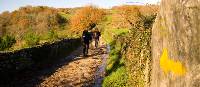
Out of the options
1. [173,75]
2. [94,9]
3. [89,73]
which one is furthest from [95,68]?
[94,9]

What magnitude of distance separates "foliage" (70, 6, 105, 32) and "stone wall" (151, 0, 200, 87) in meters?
68.2

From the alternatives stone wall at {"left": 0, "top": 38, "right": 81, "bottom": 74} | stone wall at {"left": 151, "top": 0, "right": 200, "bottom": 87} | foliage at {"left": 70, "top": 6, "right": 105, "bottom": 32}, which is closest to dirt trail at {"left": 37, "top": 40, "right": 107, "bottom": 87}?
stone wall at {"left": 0, "top": 38, "right": 81, "bottom": 74}

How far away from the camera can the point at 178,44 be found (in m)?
2.83

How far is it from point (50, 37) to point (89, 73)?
3045cm

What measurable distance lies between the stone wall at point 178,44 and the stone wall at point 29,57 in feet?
35.2

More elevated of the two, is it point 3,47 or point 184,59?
point 184,59

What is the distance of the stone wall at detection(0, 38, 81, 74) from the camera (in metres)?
13.5

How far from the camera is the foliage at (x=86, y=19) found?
7525 centimetres

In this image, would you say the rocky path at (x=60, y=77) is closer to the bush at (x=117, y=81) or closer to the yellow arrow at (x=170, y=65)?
the bush at (x=117, y=81)

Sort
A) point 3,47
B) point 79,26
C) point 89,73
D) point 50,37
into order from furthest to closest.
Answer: point 79,26 < point 50,37 < point 3,47 < point 89,73

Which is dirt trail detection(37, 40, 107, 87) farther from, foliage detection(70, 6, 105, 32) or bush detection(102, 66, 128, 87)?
foliage detection(70, 6, 105, 32)

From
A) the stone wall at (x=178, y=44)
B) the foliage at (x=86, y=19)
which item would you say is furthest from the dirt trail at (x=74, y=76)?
the foliage at (x=86, y=19)

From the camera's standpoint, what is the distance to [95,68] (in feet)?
57.1

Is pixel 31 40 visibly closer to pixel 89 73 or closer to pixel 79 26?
pixel 89 73
